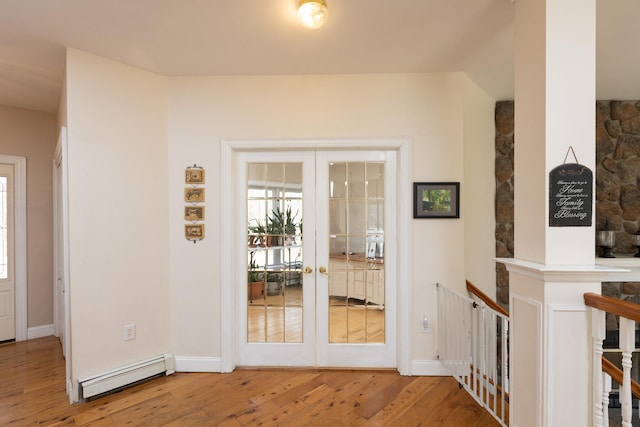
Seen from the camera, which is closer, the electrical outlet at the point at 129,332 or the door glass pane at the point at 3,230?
the electrical outlet at the point at 129,332

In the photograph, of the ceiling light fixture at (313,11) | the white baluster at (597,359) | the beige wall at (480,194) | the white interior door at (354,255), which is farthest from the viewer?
the beige wall at (480,194)

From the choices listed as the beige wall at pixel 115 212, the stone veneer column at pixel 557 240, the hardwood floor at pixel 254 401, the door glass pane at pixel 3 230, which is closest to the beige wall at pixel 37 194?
the door glass pane at pixel 3 230

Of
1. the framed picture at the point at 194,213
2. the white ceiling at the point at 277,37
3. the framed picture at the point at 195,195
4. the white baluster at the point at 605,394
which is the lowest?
the white baluster at the point at 605,394

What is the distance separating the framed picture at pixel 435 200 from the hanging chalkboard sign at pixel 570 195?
1.13 meters

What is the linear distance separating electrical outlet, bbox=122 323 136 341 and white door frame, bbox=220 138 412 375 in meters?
0.71

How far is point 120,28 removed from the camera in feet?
6.82

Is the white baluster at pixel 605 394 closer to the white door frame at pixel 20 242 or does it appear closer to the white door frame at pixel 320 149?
the white door frame at pixel 320 149

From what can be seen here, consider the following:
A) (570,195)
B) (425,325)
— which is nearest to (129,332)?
(425,325)

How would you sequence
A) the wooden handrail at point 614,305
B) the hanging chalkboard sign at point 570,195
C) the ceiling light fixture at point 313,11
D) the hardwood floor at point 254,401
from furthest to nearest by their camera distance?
1. the hardwood floor at point 254,401
2. the ceiling light fixture at point 313,11
3. the hanging chalkboard sign at point 570,195
4. the wooden handrail at point 614,305

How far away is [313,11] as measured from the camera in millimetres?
1765

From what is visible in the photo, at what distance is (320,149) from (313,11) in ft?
3.88

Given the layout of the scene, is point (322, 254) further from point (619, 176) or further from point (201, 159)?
point (619, 176)

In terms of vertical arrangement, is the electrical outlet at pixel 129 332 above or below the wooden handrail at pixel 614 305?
below

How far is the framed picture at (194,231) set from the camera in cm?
275
